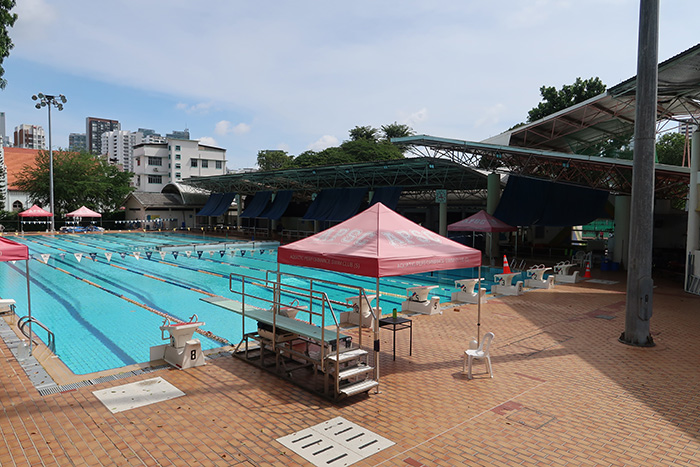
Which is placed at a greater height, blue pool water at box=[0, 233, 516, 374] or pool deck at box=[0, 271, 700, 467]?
pool deck at box=[0, 271, 700, 467]

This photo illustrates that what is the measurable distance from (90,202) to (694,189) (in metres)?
52.4

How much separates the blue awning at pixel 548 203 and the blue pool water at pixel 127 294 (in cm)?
432

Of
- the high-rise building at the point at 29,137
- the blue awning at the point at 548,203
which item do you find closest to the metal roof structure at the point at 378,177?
the blue awning at the point at 548,203

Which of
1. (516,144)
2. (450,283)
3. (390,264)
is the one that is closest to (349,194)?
(516,144)

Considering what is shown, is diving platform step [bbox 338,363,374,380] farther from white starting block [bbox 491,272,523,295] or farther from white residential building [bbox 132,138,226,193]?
white residential building [bbox 132,138,226,193]

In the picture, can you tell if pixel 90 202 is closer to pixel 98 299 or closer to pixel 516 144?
pixel 98 299

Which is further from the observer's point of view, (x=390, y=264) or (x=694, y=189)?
(x=694, y=189)

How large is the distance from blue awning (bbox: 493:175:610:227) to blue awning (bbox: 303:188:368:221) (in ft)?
40.2

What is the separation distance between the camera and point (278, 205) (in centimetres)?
3956

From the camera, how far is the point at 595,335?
9531 millimetres

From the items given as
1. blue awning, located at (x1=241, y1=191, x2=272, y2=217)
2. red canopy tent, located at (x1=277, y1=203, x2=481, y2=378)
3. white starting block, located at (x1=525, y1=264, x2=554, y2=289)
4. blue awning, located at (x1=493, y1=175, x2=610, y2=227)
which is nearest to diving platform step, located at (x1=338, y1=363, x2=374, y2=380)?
red canopy tent, located at (x1=277, y1=203, x2=481, y2=378)

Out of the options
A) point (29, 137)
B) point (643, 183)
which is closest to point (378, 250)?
point (643, 183)

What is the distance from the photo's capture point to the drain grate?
14.8ft

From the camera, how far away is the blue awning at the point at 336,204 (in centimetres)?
3325
